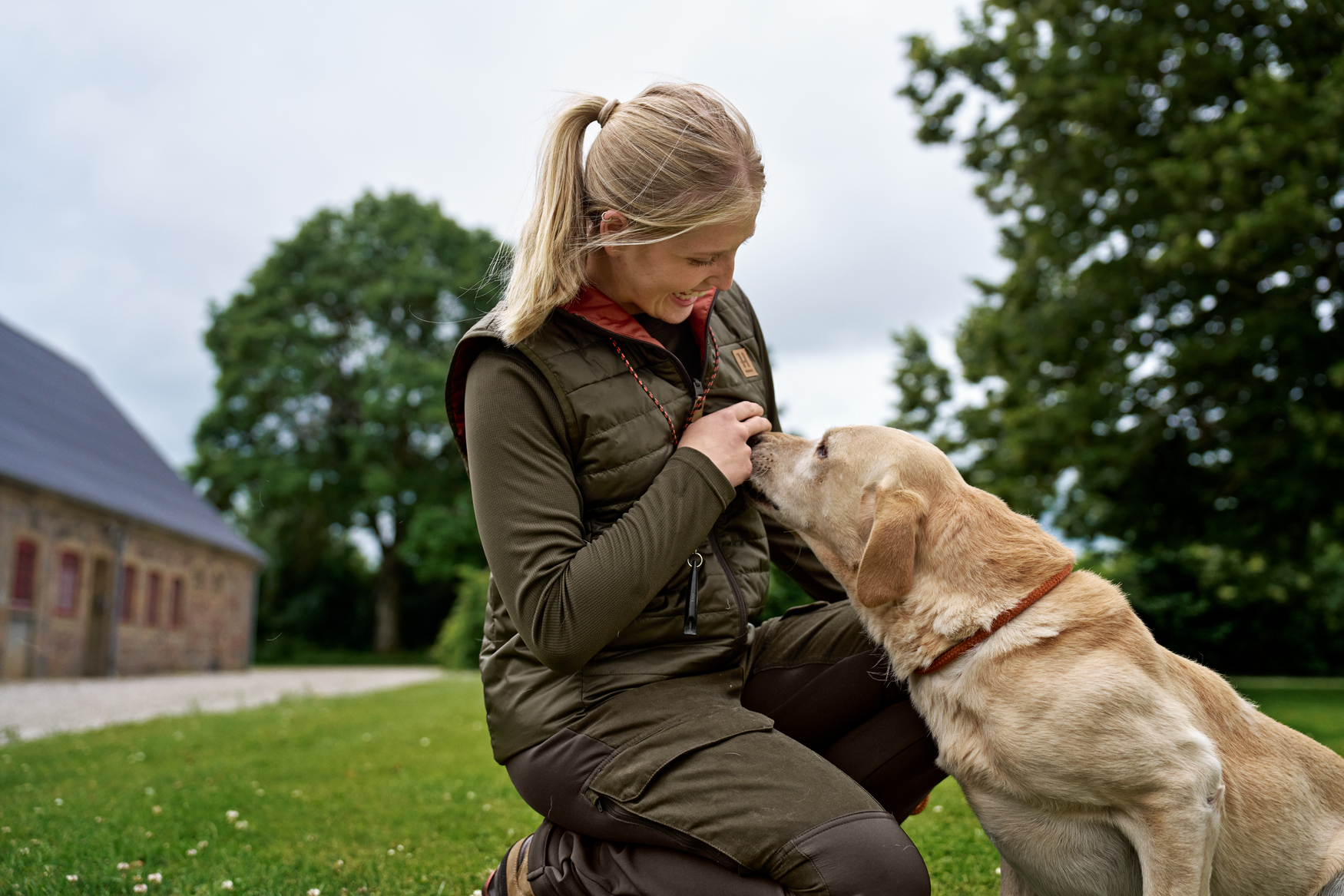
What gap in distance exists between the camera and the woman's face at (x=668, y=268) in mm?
2906

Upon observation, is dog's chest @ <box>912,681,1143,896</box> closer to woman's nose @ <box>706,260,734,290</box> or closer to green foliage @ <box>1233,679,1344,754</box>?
woman's nose @ <box>706,260,734,290</box>

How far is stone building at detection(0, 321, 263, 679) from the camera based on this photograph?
21.5m

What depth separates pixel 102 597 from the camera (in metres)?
24.6

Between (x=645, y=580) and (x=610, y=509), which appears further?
(x=610, y=509)

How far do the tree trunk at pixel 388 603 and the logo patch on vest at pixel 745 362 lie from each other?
118 ft

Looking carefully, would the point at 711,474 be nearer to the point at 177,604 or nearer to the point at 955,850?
the point at 955,850

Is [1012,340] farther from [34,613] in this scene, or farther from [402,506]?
[402,506]

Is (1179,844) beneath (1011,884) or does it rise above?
above

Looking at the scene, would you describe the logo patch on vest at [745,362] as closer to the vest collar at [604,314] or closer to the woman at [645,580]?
the woman at [645,580]

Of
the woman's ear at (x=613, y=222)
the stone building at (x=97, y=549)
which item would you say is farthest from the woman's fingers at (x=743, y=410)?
the stone building at (x=97, y=549)

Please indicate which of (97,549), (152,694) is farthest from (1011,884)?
(97,549)

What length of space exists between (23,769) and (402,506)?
90.5 ft

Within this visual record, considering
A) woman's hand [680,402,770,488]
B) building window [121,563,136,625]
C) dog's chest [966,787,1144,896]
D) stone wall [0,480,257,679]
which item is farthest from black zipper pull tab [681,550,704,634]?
building window [121,563,136,625]

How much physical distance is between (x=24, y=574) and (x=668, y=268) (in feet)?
76.7
